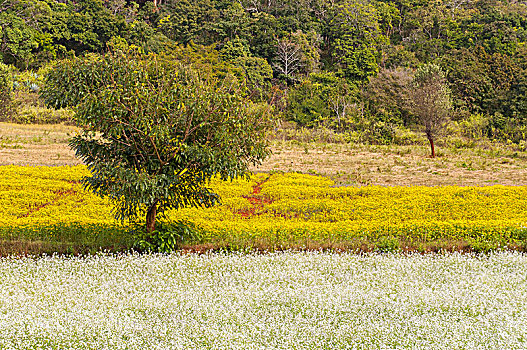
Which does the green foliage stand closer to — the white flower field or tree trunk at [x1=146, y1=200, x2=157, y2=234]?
tree trunk at [x1=146, y1=200, x2=157, y2=234]

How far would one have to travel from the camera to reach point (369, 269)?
34.1ft

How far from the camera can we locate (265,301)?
8.44 metres

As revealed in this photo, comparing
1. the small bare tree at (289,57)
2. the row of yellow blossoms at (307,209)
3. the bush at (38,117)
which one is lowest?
the row of yellow blossoms at (307,209)

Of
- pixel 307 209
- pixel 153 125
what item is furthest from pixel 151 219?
pixel 307 209

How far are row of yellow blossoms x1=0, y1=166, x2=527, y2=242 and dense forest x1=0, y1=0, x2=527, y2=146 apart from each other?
29293mm

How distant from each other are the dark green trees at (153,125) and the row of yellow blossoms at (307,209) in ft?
7.56

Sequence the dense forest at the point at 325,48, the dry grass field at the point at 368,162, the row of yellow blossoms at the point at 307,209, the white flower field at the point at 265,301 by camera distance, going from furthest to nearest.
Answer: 1. the dense forest at the point at 325,48
2. the dry grass field at the point at 368,162
3. the row of yellow blossoms at the point at 307,209
4. the white flower field at the point at 265,301

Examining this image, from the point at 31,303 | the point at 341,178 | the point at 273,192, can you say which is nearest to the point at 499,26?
the point at 341,178

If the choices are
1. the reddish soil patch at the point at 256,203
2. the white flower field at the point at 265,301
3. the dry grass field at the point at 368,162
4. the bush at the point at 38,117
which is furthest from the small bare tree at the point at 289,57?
the white flower field at the point at 265,301

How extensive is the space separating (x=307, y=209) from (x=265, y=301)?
318 inches

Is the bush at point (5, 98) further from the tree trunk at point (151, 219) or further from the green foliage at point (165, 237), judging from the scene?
the tree trunk at point (151, 219)

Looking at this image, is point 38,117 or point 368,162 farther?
point 38,117

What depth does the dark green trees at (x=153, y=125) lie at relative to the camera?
10492 mm

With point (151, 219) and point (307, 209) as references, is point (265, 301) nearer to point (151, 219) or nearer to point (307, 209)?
point (151, 219)
